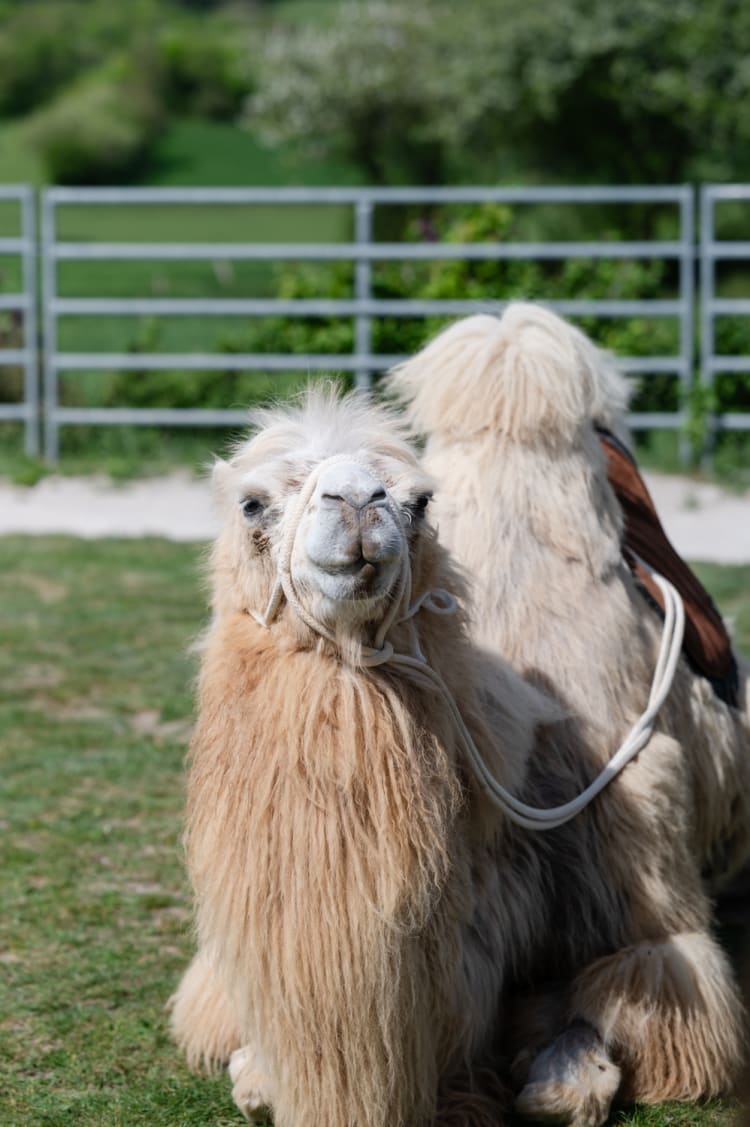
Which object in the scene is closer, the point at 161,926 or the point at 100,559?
the point at 161,926

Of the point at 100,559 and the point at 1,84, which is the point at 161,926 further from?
the point at 1,84

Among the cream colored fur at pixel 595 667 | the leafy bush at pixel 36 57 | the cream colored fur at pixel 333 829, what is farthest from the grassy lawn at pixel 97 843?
the leafy bush at pixel 36 57

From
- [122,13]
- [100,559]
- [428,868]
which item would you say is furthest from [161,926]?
[122,13]

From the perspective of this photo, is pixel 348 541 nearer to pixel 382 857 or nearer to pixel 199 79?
pixel 382 857

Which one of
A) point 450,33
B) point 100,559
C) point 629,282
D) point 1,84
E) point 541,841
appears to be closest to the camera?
point 541,841

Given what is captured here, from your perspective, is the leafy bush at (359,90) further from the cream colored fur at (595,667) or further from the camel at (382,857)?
the camel at (382,857)

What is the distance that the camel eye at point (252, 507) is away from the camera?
278cm

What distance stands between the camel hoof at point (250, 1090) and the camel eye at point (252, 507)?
3.45 ft

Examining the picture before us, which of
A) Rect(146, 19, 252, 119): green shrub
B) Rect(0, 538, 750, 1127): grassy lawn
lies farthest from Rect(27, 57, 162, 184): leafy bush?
Rect(0, 538, 750, 1127): grassy lawn

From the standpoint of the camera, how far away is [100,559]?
28.3 feet

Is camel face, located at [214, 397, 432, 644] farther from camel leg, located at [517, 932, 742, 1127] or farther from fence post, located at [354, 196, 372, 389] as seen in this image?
fence post, located at [354, 196, 372, 389]

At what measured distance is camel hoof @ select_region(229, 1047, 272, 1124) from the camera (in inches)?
120

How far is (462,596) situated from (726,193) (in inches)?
328

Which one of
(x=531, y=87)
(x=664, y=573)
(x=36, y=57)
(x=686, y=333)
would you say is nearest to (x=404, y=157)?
(x=531, y=87)
